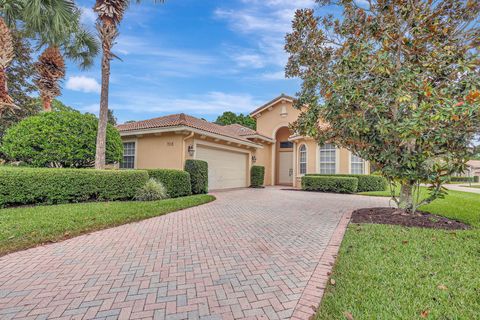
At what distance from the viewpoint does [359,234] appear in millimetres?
5348

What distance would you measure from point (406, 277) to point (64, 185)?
929 cm

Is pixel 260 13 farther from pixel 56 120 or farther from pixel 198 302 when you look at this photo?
pixel 198 302

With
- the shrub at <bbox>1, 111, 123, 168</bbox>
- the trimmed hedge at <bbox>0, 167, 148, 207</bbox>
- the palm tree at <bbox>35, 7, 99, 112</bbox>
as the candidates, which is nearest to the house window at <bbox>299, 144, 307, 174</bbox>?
the trimmed hedge at <bbox>0, 167, 148, 207</bbox>

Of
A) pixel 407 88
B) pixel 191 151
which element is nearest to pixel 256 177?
pixel 191 151

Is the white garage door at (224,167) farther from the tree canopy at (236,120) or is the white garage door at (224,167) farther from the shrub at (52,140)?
the tree canopy at (236,120)

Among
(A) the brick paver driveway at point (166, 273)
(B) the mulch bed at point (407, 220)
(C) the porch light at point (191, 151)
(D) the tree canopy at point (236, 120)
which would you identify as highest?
(D) the tree canopy at point (236, 120)

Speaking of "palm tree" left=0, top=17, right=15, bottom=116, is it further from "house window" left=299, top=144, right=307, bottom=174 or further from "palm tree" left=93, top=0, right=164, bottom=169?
"house window" left=299, top=144, right=307, bottom=174

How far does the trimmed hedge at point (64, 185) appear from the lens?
7.00 metres

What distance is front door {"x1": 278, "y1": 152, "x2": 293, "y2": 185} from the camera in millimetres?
21188

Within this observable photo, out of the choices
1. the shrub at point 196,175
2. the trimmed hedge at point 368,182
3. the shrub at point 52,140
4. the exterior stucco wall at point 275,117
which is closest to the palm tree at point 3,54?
the shrub at point 52,140

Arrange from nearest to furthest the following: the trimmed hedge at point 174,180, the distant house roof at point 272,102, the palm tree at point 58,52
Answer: the trimmed hedge at point 174,180
the palm tree at point 58,52
the distant house roof at point 272,102

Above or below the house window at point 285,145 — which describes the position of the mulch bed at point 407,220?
below

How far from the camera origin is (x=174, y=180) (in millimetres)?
10898

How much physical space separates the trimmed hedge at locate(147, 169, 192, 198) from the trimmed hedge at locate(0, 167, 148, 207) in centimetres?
82
